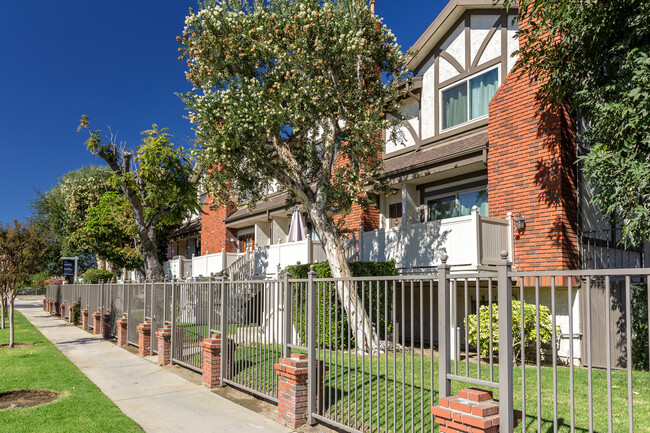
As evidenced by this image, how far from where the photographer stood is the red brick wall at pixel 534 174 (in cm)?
1191

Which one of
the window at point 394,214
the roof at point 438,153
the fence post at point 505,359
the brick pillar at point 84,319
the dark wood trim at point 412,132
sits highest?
the dark wood trim at point 412,132

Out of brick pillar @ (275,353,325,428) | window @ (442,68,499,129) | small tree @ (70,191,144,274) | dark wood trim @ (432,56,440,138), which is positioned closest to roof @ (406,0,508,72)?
dark wood trim @ (432,56,440,138)

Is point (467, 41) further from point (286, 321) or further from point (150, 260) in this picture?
point (150, 260)

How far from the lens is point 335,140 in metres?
13.8

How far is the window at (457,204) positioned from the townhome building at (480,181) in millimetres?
37

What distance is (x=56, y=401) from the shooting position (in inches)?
328

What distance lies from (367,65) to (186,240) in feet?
91.7

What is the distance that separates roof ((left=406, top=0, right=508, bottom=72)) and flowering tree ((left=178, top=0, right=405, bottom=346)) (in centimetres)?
320

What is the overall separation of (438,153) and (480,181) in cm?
154

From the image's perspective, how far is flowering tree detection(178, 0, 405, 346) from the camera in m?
12.5

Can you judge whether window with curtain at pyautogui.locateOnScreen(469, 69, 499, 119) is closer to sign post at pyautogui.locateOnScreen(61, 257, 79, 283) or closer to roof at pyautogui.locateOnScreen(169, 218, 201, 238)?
roof at pyautogui.locateOnScreen(169, 218, 201, 238)

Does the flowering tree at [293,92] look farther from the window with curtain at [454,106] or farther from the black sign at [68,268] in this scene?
the black sign at [68,268]

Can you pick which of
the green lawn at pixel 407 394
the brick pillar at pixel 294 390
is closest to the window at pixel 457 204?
the green lawn at pixel 407 394

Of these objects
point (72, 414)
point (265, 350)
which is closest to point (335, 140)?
point (265, 350)
